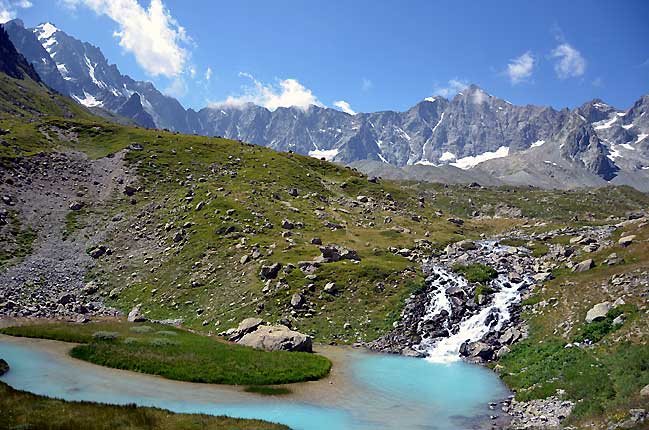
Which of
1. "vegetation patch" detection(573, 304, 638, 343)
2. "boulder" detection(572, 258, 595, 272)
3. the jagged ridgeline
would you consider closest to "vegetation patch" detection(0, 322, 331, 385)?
the jagged ridgeline

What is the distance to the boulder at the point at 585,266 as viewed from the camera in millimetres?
63244

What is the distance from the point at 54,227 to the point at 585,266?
100644 millimetres

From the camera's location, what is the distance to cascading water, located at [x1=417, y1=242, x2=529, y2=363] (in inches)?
2293

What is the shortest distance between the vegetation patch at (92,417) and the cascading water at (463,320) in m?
32.1

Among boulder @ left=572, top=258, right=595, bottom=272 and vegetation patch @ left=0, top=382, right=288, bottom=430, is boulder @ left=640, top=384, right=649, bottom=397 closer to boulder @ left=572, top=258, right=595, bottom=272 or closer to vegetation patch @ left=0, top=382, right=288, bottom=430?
vegetation patch @ left=0, top=382, right=288, bottom=430

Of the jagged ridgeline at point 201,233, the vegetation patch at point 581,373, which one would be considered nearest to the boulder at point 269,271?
the jagged ridgeline at point 201,233

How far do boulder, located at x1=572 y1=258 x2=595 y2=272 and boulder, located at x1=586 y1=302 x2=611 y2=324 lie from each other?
1494 cm

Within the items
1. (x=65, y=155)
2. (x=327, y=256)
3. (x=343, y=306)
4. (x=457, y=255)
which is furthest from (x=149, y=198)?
(x=457, y=255)

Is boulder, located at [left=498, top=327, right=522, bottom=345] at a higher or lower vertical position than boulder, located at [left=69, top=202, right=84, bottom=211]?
lower

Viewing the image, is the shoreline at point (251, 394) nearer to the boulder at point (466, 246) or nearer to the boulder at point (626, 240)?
the boulder at point (626, 240)

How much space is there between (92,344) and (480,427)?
39.3m

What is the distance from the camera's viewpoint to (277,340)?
5500 cm

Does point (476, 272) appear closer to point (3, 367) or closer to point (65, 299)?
point (3, 367)

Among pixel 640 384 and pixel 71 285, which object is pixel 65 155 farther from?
pixel 640 384
